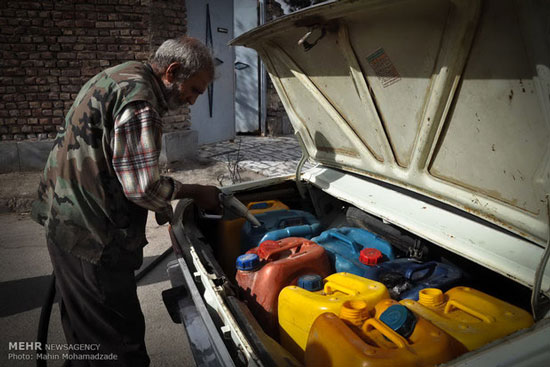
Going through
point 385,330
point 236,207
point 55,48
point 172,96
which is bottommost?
point 385,330

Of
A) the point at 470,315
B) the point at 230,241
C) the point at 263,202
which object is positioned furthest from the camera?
the point at 263,202

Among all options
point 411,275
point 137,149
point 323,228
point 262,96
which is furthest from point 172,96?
point 262,96

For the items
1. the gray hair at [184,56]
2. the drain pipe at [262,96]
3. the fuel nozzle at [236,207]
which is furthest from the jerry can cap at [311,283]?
the drain pipe at [262,96]

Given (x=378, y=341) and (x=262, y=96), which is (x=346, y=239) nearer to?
(x=378, y=341)

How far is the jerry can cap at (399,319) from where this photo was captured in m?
1.29

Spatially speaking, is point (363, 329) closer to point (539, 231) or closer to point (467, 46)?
point (539, 231)

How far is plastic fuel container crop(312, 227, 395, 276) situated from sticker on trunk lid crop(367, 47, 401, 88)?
0.85 m

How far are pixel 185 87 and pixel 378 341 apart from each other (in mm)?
1378

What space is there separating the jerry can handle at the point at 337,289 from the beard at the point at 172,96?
1.12 m

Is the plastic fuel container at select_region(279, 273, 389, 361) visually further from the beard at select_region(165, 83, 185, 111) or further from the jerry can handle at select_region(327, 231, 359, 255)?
the beard at select_region(165, 83, 185, 111)

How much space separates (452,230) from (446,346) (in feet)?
1.86

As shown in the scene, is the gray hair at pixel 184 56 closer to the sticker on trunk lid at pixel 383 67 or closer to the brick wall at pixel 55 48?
the sticker on trunk lid at pixel 383 67

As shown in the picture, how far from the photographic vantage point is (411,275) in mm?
1806

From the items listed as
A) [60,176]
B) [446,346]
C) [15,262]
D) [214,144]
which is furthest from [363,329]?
[214,144]
